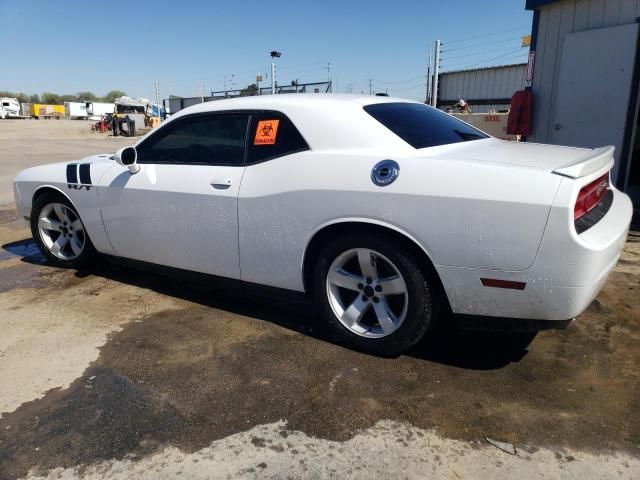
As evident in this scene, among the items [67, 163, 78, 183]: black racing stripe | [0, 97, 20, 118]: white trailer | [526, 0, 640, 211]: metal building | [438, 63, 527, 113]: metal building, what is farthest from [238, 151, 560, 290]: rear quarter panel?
[0, 97, 20, 118]: white trailer

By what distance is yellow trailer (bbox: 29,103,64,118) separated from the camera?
250ft

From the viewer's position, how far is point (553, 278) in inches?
96.7

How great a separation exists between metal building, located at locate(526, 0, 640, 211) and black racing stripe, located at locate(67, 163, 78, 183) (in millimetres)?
6201

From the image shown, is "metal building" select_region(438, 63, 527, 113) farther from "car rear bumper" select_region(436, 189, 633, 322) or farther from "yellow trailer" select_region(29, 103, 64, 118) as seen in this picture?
"yellow trailer" select_region(29, 103, 64, 118)

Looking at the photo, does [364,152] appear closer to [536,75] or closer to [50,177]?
[50,177]

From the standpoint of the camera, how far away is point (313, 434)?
7.82 feet

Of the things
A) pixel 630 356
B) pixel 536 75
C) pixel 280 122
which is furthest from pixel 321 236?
pixel 536 75

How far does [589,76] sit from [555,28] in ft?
3.10

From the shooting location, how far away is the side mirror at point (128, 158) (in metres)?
3.81

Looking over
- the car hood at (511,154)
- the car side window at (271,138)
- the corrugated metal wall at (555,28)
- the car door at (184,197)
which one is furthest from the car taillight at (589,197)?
the corrugated metal wall at (555,28)

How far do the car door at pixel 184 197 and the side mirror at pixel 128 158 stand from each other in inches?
1.8

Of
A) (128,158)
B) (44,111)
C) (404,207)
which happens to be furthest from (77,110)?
(404,207)

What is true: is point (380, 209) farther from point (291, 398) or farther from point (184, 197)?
point (184, 197)

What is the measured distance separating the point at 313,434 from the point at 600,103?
20.5 ft
